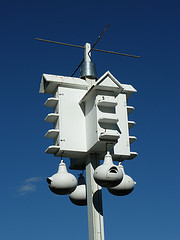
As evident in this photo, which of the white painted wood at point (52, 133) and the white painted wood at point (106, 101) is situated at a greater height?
the white painted wood at point (106, 101)

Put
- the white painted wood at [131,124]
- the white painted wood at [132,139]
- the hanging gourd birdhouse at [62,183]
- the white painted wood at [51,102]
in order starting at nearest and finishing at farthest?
the hanging gourd birdhouse at [62,183], the white painted wood at [51,102], the white painted wood at [132,139], the white painted wood at [131,124]

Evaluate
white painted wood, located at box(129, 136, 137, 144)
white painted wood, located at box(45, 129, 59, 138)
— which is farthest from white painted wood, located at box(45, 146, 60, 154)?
white painted wood, located at box(129, 136, 137, 144)

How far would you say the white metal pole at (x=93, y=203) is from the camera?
10344mm

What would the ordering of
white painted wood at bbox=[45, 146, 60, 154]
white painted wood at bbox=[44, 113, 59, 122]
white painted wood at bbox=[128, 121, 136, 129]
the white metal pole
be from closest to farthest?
the white metal pole < white painted wood at bbox=[45, 146, 60, 154] < white painted wood at bbox=[44, 113, 59, 122] < white painted wood at bbox=[128, 121, 136, 129]

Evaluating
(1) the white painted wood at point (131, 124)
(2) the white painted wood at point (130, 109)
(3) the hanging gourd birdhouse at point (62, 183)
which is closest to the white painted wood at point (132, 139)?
(1) the white painted wood at point (131, 124)

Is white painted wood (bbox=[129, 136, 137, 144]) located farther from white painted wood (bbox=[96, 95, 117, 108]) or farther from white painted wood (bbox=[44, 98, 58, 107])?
white painted wood (bbox=[44, 98, 58, 107])

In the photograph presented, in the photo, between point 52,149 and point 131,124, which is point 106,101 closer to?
point 131,124

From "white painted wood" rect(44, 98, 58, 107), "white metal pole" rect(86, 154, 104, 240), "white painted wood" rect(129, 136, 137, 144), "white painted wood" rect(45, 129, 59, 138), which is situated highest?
"white painted wood" rect(44, 98, 58, 107)

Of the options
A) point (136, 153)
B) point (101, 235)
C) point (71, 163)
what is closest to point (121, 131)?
point (136, 153)

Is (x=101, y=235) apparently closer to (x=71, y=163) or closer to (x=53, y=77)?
(x=71, y=163)

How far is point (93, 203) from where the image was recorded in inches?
418

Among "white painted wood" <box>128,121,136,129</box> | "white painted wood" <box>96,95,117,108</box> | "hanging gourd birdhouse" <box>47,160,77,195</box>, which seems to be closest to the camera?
"hanging gourd birdhouse" <box>47,160,77,195</box>

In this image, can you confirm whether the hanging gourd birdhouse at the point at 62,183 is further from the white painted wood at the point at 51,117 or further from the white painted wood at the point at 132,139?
the white painted wood at the point at 132,139

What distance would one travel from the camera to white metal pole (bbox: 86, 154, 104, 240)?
10.3 metres
